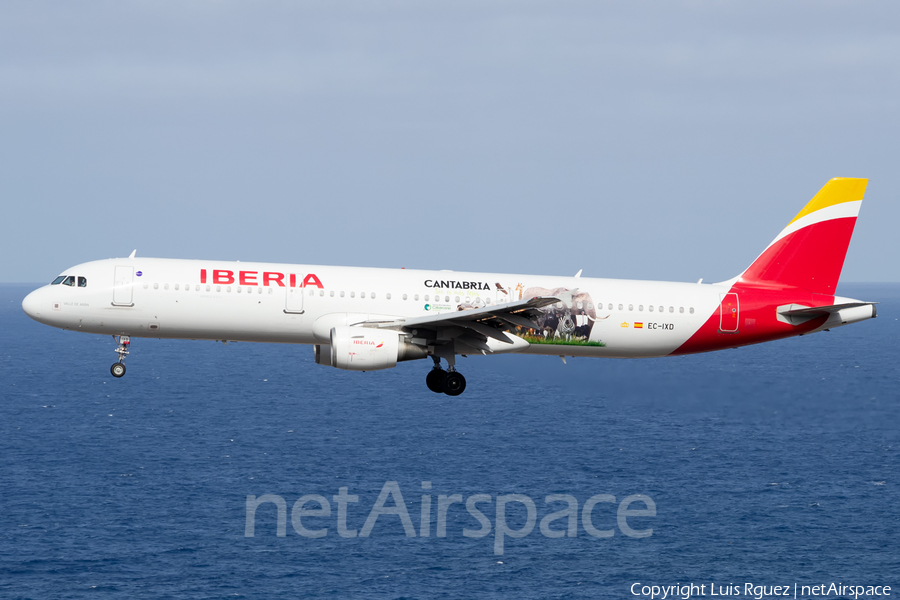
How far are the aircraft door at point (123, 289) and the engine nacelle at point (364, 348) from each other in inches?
348

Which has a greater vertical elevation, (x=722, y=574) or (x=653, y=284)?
(x=653, y=284)

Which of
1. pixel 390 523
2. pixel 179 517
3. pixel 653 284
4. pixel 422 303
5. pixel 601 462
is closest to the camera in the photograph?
pixel 422 303

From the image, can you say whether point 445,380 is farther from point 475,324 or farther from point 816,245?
point 816,245

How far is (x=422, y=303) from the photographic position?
1503 inches

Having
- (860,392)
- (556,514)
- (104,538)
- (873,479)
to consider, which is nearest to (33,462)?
(104,538)

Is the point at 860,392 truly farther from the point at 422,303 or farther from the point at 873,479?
the point at 873,479

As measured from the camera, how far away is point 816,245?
1715 inches

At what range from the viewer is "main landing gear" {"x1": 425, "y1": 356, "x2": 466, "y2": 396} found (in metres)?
38.8

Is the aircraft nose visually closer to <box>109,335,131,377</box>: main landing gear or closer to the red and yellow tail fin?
<box>109,335,131,377</box>: main landing gear

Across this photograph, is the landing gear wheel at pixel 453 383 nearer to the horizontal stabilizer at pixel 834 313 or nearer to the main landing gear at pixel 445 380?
the main landing gear at pixel 445 380

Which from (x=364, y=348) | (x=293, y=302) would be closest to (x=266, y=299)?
(x=293, y=302)

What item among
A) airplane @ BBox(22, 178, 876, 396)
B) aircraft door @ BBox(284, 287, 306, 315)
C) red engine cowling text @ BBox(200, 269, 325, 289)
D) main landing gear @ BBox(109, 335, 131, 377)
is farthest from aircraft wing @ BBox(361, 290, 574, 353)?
main landing gear @ BBox(109, 335, 131, 377)

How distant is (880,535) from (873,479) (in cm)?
1873

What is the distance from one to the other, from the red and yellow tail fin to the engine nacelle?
1802 centimetres
